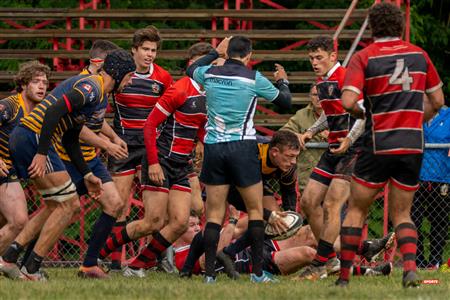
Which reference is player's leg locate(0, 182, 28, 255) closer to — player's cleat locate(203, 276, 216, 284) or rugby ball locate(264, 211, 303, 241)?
player's cleat locate(203, 276, 216, 284)

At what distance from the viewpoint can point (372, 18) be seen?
354 inches

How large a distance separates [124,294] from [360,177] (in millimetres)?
1971

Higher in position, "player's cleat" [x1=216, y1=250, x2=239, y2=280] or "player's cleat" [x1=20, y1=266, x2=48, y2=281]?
"player's cleat" [x1=20, y1=266, x2=48, y2=281]

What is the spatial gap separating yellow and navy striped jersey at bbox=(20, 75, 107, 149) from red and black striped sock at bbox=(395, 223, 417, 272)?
2789 mm

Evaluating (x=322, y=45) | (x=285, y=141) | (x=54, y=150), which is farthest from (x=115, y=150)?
(x=322, y=45)

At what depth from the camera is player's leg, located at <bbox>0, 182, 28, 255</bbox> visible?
35.2 ft

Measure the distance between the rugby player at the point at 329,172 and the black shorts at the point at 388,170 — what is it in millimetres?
1795

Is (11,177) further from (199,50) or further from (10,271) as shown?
(199,50)

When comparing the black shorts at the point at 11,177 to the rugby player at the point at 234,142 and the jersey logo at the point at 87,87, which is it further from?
the rugby player at the point at 234,142

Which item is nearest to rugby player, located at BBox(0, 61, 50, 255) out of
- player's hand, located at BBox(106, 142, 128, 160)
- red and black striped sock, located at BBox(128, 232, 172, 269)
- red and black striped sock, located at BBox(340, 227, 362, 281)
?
player's hand, located at BBox(106, 142, 128, 160)

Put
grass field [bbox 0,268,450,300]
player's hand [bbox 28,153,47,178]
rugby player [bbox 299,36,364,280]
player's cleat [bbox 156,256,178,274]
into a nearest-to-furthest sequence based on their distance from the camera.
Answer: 1. grass field [bbox 0,268,450,300]
2. player's hand [bbox 28,153,47,178]
3. rugby player [bbox 299,36,364,280]
4. player's cleat [bbox 156,256,178,274]

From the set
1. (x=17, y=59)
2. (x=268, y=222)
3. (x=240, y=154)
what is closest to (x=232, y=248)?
(x=268, y=222)

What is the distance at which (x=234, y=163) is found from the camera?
32.4ft

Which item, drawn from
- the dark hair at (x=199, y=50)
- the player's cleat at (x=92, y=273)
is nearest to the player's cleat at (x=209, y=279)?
the player's cleat at (x=92, y=273)
